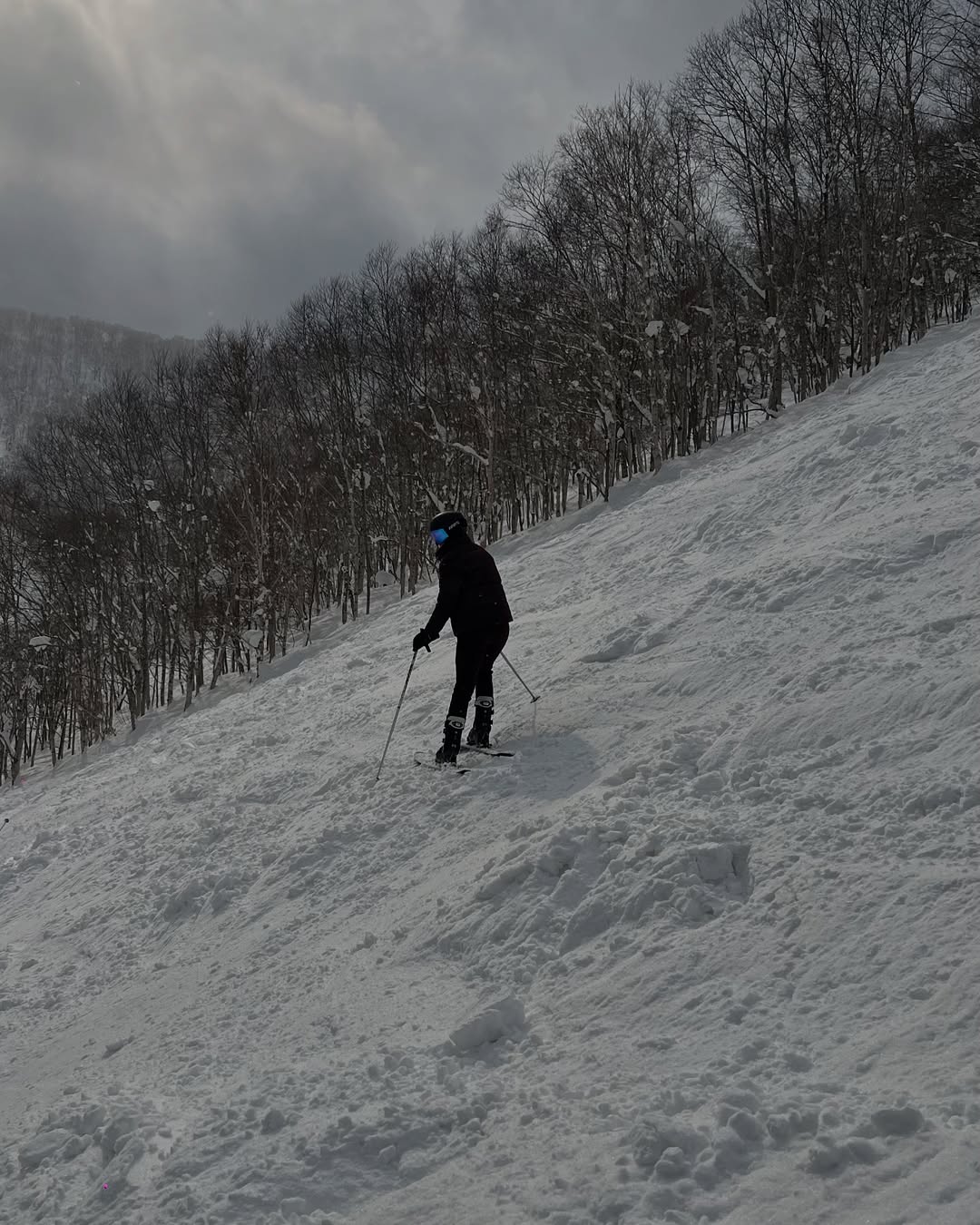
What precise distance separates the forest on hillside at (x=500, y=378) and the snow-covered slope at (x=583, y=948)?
44.3 ft

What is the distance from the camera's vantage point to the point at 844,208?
2278 cm

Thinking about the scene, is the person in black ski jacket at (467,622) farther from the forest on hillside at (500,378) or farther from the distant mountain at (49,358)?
the distant mountain at (49,358)

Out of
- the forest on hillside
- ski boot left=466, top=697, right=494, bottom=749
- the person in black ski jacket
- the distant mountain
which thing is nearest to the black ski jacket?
the person in black ski jacket

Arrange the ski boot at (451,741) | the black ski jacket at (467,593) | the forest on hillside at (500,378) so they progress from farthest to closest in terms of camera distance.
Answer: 1. the forest on hillside at (500,378)
2. the black ski jacket at (467,593)
3. the ski boot at (451,741)

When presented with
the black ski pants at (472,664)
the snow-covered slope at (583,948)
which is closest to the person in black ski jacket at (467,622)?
the black ski pants at (472,664)

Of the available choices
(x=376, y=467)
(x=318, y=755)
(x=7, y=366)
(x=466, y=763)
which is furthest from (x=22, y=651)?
(x=7, y=366)

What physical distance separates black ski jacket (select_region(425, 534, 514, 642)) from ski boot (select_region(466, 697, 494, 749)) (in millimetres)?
601

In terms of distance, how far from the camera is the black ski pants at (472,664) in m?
7.17

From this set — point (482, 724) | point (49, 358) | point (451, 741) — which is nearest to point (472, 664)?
point (482, 724)

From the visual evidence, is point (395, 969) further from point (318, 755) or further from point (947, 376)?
point (947, 376)

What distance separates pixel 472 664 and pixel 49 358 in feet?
592

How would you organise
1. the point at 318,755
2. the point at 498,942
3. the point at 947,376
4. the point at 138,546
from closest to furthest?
the point at 498,942 → the point at 318,755 → the point at 947,376 → the point at 138,546

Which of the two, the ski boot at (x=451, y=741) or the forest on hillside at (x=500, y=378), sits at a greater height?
the forest on hillside at (x=500, y=378)

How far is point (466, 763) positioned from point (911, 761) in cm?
344
